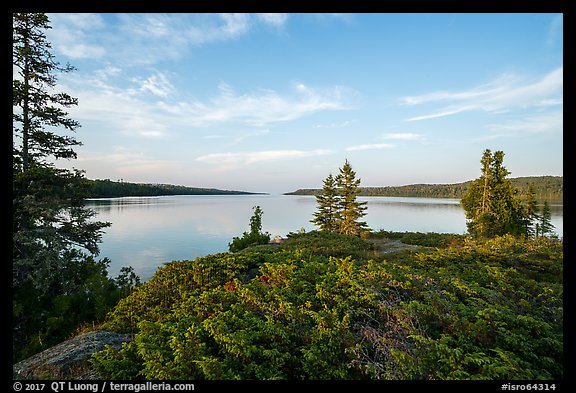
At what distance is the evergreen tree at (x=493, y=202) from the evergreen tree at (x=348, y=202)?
1081 centimetres

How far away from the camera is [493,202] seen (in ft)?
79.7

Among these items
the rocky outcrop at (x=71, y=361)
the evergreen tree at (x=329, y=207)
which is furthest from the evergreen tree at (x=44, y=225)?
the evergreen tree at (x=329, y=207)

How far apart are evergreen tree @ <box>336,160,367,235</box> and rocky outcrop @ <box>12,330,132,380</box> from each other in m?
26.2

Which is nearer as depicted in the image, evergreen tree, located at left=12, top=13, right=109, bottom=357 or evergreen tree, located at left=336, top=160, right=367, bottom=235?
evergreen tree, located at left=12, top=13, right=109, bottom=357

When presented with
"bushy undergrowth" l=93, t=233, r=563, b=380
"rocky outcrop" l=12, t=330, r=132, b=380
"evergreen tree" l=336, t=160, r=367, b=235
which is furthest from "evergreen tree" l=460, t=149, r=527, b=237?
"rocky outcrop" l=12, t=330, r=132, b=380

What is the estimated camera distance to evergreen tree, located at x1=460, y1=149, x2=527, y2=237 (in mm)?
23375

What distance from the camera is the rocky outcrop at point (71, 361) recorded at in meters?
3.62

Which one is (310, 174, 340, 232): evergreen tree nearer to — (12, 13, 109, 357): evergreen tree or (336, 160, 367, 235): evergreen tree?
→ (336, 160, 367, 235): evergreen tree

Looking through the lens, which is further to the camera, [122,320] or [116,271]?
[116,271]

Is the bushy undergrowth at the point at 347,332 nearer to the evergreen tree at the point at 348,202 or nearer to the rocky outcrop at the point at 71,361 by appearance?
the rocky outcrop at the point at 71,361
